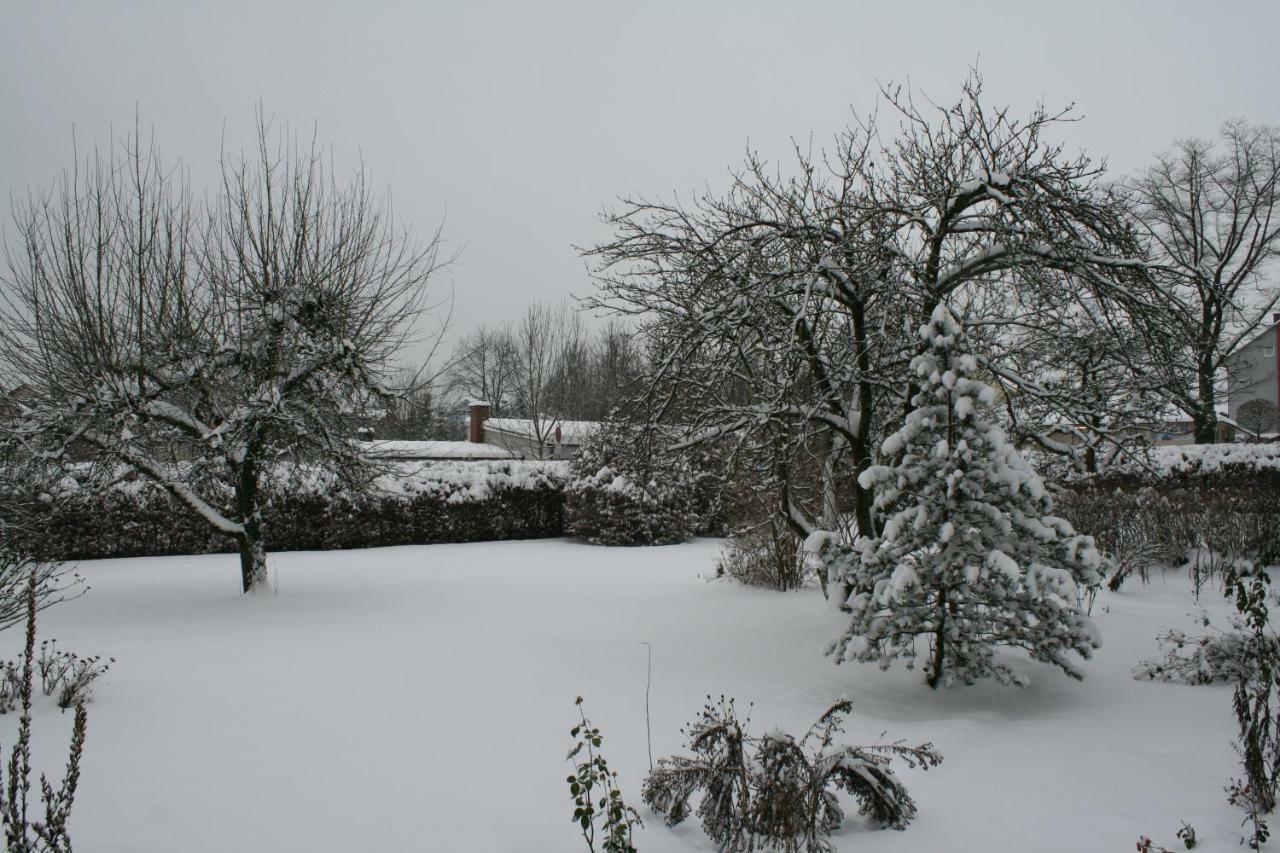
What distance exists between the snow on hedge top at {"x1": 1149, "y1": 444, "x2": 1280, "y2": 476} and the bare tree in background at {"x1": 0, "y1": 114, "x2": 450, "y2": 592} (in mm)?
13324

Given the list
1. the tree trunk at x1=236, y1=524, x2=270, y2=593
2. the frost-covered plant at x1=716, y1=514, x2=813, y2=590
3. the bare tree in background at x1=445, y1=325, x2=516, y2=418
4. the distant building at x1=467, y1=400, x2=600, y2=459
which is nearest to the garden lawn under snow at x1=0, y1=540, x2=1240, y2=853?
the tree trunk at x1=236, y1=524, x2=270, y2=593

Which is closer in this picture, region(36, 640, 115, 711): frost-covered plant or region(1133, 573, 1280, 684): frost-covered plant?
region(36, 640, 115, 711): frost-covered plant

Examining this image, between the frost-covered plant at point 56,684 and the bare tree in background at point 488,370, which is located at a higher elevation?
the bare tree in background at point 488,370

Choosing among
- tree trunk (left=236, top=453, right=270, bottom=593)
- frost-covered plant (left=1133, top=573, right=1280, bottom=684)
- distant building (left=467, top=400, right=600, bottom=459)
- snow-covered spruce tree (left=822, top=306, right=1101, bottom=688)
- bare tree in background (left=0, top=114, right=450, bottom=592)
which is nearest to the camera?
snow-covered spruce tree (left=822, top=306, right=1101, bottom=688)

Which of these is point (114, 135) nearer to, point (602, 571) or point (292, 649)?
point (292, 649)

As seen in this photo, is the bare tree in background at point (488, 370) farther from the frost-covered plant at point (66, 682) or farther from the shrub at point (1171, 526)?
the frost-covered plant at point (66, 682)

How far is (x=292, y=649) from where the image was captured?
6.89 meters

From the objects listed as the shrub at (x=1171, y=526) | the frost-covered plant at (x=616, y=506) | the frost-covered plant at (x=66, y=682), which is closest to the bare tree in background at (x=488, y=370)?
the frost-covered plant at (x=616, y=506)

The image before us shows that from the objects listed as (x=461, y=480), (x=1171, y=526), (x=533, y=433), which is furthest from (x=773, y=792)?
(x=533, y=433)

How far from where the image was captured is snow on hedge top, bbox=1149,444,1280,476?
13789 millimetres

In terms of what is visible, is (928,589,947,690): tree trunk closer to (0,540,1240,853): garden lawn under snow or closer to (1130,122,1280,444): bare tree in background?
(0,540,1240,853): garden lawn under snow

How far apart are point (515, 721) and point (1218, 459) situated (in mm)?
14589

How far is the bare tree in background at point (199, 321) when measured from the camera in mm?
8586

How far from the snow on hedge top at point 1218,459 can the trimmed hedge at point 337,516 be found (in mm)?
11618
